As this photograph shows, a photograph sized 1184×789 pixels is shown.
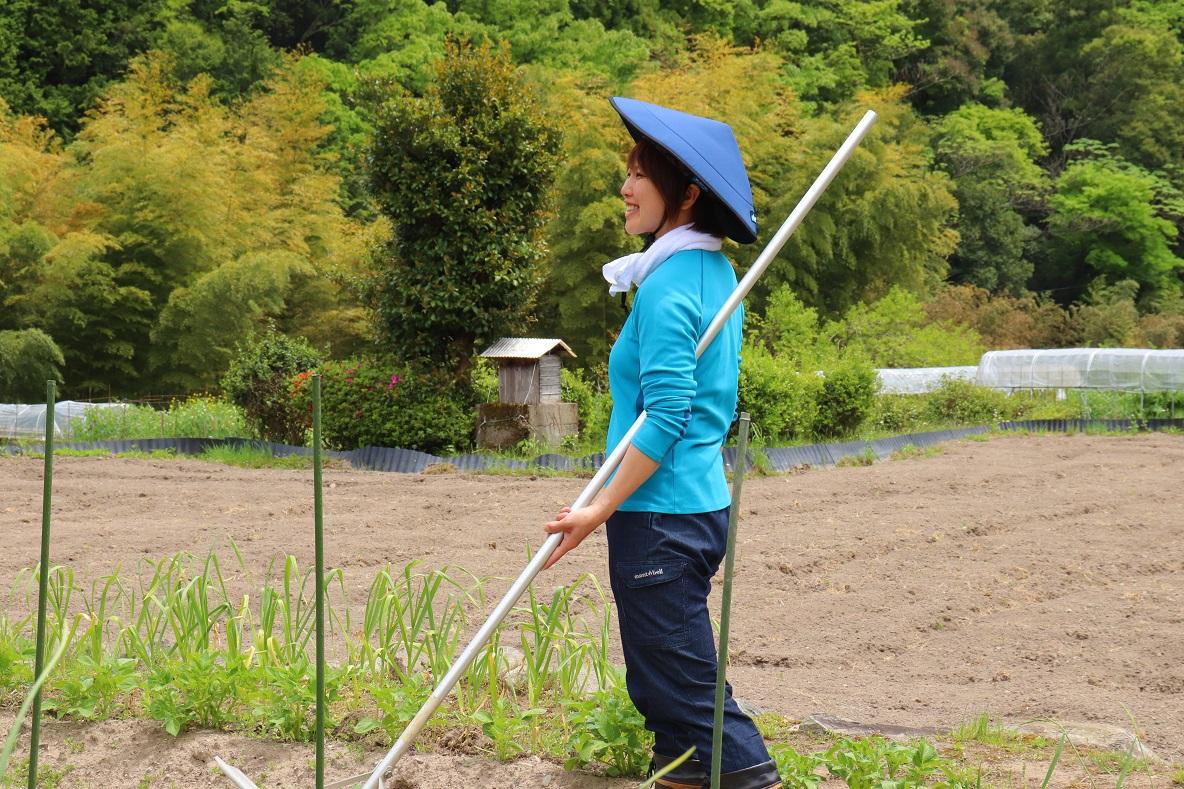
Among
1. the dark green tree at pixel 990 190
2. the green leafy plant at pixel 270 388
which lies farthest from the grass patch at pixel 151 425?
the dark green tree at pixel 990 190

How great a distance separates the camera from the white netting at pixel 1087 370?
13.1 m

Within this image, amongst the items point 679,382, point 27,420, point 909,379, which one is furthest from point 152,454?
point 909,379

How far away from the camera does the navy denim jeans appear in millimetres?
1874

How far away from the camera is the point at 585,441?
9.72 metres

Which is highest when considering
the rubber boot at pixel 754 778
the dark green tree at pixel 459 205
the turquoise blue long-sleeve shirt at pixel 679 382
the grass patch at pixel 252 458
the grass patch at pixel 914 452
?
the dark green tree at pixel 459 205

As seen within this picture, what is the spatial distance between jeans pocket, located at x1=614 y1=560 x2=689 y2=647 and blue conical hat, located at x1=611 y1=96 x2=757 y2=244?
0.56 metres

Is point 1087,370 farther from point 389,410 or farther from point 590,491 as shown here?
point 590,491

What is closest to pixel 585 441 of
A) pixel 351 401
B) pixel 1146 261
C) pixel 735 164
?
pixel 351 401

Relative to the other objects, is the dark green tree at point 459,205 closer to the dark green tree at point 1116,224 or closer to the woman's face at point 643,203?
the woman's face at point 643,203

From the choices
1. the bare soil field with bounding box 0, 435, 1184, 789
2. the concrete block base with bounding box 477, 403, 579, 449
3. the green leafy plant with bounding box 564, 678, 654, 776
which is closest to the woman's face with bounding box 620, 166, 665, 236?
the green leafy plant with bounding box 564, 678, 654, 776

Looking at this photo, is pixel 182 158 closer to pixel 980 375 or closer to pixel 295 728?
pixel 980 375

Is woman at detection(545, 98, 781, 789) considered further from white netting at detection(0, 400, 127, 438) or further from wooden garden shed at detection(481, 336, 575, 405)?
white netting at detection(0, 400, 127, 438)

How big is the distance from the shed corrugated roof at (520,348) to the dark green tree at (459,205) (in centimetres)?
20

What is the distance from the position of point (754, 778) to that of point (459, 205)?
25.1ft
